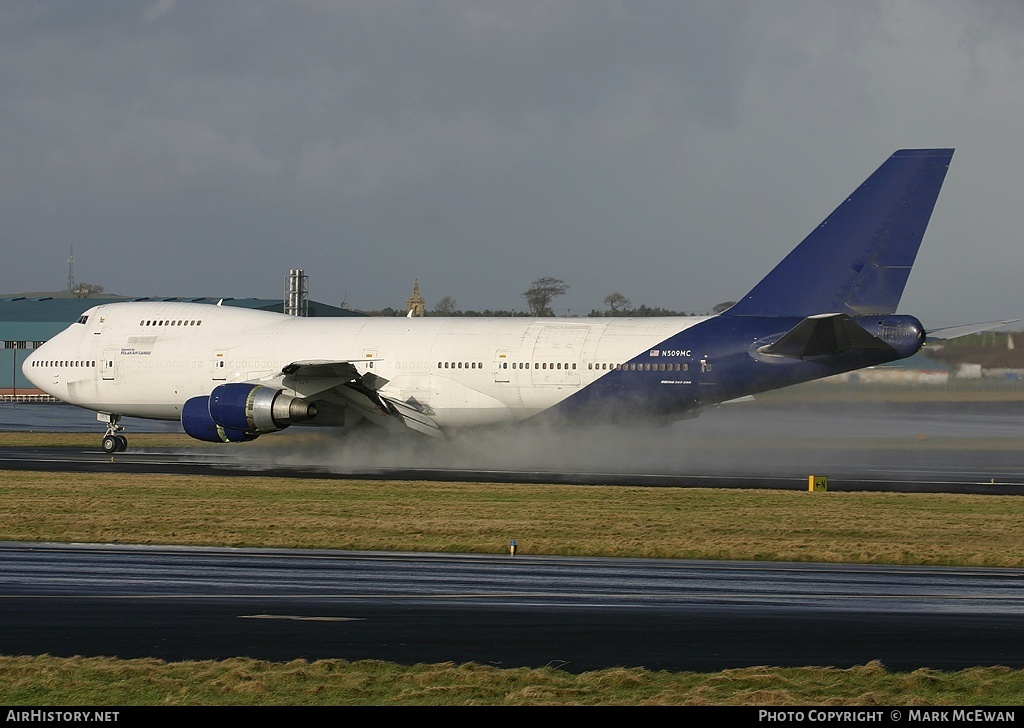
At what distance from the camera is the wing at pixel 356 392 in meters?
35.1

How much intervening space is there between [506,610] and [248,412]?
71.2 ft

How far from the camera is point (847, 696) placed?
9.94 m

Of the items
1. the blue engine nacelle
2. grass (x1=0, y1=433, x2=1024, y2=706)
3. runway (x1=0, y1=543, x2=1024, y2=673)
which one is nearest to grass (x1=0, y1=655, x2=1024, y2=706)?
grass (x1=0, y1=433, x2=1024, y2=706)

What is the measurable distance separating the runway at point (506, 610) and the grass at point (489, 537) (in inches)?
27.2

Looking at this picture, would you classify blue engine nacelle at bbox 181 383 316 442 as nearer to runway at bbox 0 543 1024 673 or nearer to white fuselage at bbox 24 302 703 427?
white fuselage at bbox 24 302 703 427

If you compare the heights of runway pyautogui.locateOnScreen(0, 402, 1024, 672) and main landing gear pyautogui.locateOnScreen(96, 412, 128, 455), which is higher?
main landing gear pyautogui.locateOnScreen(96, 412, 128, 455)

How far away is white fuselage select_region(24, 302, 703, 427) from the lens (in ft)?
112

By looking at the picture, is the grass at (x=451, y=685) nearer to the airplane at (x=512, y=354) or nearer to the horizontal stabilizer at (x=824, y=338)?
the horizontal stabilizer at (x=824, y=338)

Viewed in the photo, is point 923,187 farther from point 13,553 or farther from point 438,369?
point 13,553

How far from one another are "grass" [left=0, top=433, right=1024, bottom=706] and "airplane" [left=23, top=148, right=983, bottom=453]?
17.3 ft

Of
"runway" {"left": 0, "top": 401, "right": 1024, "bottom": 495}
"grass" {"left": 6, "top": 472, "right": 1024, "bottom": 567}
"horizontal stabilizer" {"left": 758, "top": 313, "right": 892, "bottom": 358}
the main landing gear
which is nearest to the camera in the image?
"grass" {"left": 6, "top": 472, "right": 1024, "bottom": 567}

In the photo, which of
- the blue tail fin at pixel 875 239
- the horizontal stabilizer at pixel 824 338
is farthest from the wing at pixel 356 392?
the blue tail fin at pixel 875 239

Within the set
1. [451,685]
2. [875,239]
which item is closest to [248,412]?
[875,239]

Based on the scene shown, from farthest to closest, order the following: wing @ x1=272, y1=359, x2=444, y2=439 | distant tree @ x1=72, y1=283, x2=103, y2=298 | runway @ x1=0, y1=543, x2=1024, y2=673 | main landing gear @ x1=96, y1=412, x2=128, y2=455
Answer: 1. distant tree @ x1=72, y1=283, x2=103, y2=298
2. main landing gear @ x1=96, y1=412, x2=128, y2=455
3. wing @ x1=272, y1=359, x2=444, y2=439
4. runway @ x1=0, y1=543, x2=1024, y2=673
